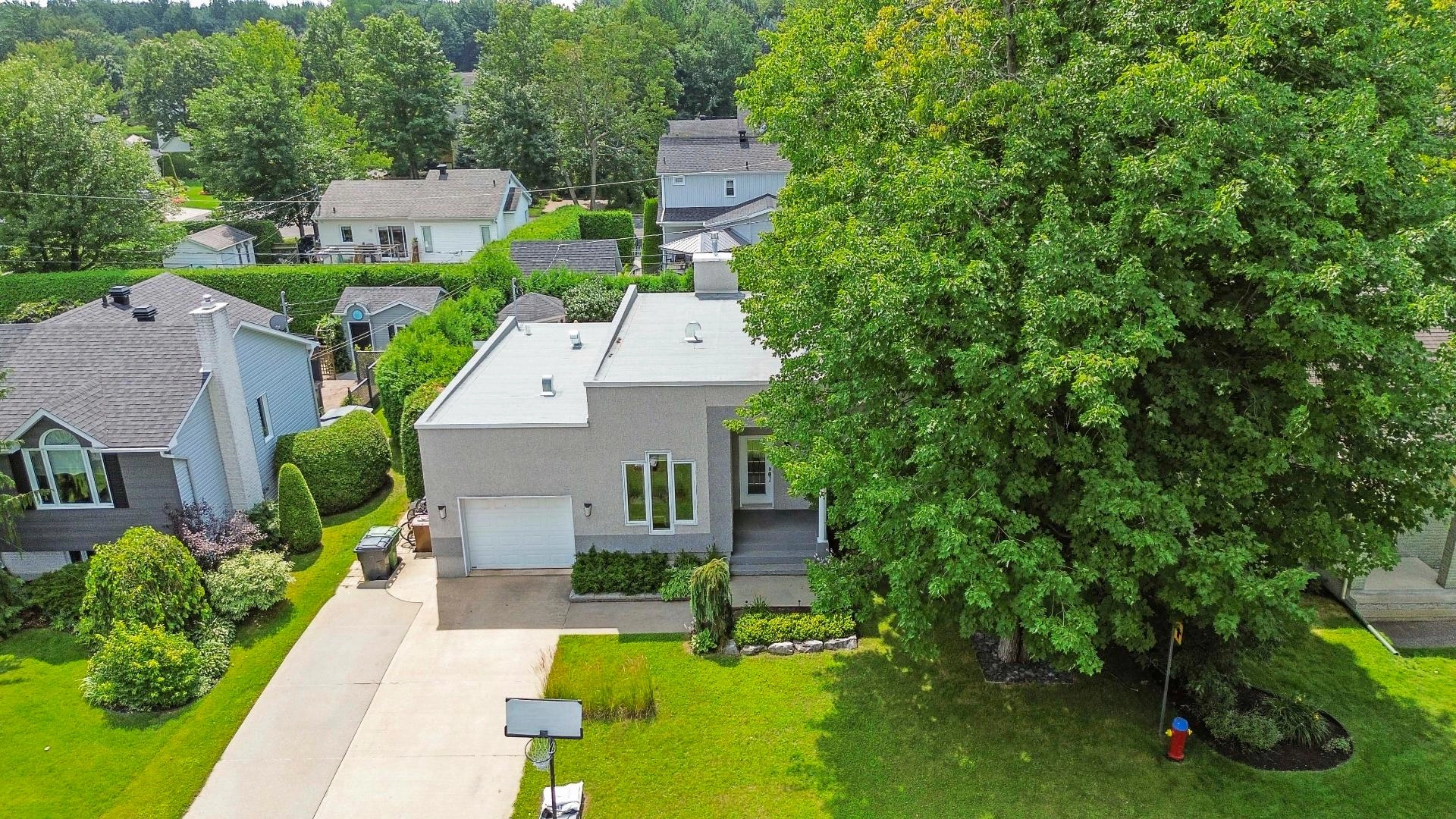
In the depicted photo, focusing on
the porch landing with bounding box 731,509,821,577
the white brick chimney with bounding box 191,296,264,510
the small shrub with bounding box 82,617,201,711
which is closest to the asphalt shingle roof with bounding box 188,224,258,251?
the white brick chimney with bounding box 191,296,264,510

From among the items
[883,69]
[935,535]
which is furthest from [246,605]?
[883,69]

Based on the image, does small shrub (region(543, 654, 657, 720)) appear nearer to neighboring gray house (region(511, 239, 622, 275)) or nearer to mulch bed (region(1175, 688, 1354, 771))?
mulch bed (region(1175, 688, 1354, 771))

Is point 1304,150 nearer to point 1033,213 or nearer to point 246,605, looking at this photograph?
point 1033,213

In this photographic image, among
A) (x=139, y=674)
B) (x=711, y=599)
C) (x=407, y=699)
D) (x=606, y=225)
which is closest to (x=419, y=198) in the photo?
(x=606, y=225)

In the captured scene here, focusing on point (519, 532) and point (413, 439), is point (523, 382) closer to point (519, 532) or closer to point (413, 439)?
point (413, 439)

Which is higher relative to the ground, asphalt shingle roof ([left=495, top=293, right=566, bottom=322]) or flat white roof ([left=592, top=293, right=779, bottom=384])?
flat white roof ([left=592, top=293, right=779, bottom=384])

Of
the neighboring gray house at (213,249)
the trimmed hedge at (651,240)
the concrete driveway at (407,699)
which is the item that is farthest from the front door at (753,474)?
the neighboring gray house at (213,249)
